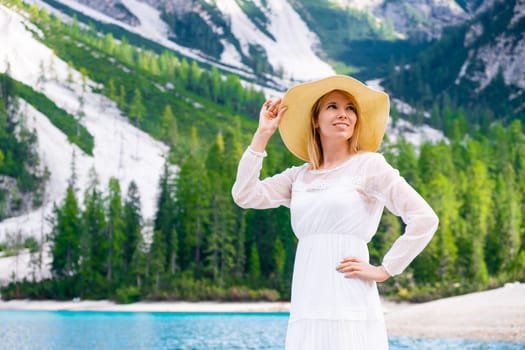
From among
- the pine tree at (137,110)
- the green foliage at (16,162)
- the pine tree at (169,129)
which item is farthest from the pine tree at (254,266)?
the pine tree at (137,110)

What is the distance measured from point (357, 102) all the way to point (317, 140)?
277 mm

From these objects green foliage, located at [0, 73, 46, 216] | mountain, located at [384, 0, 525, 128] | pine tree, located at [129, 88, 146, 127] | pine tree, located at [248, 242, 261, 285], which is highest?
mountain, located at [384, 0, 525, 128]

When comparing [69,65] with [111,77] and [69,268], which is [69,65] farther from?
[69,268]

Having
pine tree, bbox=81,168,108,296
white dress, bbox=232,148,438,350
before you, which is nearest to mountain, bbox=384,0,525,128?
pine tree, bbox=81,168,108,296

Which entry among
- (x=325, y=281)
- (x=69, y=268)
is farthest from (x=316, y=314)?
(x=69, y=268)

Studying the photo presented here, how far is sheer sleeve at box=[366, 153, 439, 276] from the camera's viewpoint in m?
3.64

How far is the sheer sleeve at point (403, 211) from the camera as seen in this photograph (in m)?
3.64

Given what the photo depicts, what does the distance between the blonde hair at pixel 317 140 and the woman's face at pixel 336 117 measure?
19 millimetres

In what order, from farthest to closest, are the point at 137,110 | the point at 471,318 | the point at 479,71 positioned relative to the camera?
the point at 479,71
the point at 137,110
the point at 471,318

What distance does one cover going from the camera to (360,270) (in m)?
3.67

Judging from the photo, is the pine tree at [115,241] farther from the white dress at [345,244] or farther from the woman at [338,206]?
the white dress at [345,244]

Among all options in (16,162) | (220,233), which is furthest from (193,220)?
(16,162)

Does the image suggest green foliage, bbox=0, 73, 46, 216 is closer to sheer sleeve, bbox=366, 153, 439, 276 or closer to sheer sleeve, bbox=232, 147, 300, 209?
sheer sleeve, bbox=232, 147, 300, 209

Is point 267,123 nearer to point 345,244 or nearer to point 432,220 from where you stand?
point 345,244
